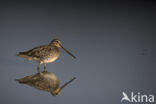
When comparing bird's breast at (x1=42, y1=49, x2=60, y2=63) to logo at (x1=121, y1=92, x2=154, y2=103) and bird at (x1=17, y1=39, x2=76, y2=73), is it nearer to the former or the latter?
bird at (x1=17, y1=39, x2=76, y2=73)

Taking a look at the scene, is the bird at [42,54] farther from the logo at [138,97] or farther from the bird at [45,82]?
the logo at [138,97]

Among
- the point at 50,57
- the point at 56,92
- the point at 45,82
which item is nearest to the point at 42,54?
the point at 50,57

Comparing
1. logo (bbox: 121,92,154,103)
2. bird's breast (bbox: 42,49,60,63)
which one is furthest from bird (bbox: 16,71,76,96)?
logo (bbox: 121,92,154,103)

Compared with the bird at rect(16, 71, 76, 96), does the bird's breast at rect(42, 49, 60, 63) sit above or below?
above

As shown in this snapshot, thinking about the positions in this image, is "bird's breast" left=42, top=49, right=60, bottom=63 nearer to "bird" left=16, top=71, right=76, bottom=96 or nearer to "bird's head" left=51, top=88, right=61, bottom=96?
"bird" left=16, top=71, right=76, bottom=96

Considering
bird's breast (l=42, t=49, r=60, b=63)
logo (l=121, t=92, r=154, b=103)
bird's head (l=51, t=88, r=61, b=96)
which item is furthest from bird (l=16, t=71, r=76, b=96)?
logo (l=121, t=92, r=154, b=103)

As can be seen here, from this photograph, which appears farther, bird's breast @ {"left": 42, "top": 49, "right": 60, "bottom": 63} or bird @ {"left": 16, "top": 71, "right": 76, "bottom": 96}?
bird's breast @ {"left": 42, "top": 49, "right": 60, "bottom": 63}

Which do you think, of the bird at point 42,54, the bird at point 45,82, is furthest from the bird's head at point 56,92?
the bird at point 42,54

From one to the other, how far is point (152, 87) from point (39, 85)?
2.47 feet

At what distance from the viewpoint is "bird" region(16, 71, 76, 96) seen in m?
2.55

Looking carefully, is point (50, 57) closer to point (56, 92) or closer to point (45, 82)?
point (45, 82)

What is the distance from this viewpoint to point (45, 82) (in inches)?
104

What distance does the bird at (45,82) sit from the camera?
8.38ft

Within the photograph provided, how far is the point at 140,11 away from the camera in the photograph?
4688 mm
